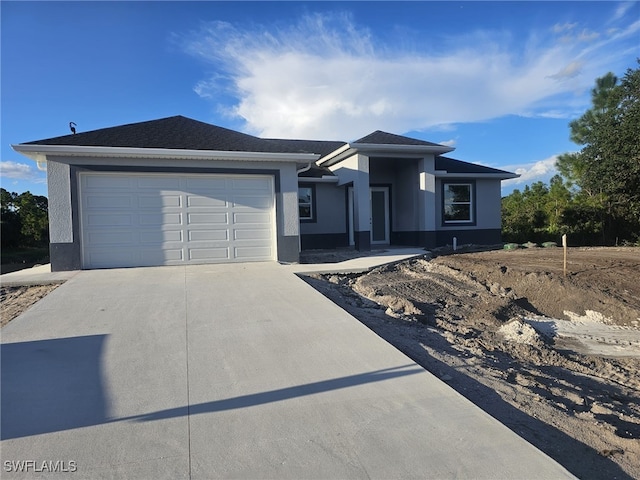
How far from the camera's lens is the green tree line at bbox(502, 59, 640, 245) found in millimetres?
19250

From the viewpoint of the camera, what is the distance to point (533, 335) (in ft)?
22.5

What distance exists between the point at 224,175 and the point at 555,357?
365 inches

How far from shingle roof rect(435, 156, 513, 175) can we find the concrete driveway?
45.3ft

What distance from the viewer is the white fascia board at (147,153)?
1056 cm

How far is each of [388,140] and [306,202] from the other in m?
3.98

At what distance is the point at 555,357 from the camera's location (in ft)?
→ 19.6

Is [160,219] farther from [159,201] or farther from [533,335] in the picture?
[533,335]

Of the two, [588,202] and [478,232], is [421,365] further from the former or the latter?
[588,202]

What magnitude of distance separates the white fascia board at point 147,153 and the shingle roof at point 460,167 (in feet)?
27.8

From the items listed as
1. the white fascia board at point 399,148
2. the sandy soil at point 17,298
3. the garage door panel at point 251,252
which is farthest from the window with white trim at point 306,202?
the sandy soil at point 17,298

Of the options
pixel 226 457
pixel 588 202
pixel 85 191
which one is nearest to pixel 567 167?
pixel 588 202

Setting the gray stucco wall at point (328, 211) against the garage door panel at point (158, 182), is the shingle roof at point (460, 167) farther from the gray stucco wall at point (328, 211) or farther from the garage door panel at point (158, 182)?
the garage door panel at point (158, 182)

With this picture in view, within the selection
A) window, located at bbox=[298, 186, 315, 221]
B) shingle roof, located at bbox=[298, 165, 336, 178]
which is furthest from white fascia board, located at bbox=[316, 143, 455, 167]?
window, located at bbox=[298, 186, 315, 221]

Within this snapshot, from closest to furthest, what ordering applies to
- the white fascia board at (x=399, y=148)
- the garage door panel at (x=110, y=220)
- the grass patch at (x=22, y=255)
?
the garage door panel at (x=110, y=220)
the white fascia board at (x=399, y=148)
the grass patch at (x=22, y=255)
